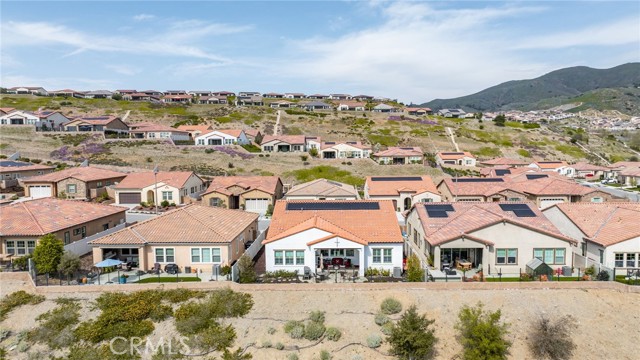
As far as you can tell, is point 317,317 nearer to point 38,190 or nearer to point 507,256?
point 507,256

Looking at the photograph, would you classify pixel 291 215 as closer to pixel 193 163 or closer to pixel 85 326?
pixel 85 326

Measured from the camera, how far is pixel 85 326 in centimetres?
2147

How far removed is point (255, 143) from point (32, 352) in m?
76.5

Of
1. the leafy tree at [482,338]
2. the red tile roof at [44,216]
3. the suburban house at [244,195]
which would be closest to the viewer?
the leafy tree at [482,338]

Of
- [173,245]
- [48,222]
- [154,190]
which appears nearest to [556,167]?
[154,190]

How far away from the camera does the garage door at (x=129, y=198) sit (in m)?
52.8

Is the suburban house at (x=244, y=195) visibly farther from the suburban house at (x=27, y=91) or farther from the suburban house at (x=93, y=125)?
the suburban house at (x=27, y=91)

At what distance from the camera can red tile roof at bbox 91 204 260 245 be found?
89.4 ft

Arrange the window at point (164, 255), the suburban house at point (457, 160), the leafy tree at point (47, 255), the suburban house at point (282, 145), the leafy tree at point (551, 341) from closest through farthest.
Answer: the leafy tree at point (551, 341)
the leafy tree at point (47, 255)
the window at point (164, 255)
the suburban house at point (282, 145)
the suburban house at point (457, 160)

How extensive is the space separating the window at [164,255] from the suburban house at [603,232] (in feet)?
91.9

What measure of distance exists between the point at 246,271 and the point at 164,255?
6.53m

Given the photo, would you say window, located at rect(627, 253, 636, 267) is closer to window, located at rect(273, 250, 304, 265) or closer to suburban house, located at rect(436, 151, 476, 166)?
window, located at rect(273, 250, 304, 265)

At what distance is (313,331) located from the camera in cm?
2084

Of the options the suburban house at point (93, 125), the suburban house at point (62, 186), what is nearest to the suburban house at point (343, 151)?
the suburban house at point (62, 186)
